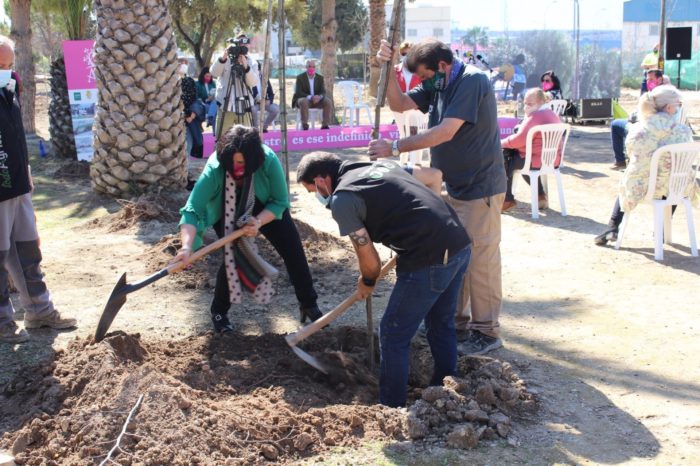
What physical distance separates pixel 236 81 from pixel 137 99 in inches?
59.3

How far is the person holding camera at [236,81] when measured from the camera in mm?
10273

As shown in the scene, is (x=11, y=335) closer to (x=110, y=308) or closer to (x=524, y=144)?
(x=110, y=308)

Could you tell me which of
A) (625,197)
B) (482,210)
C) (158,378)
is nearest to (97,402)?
(158,378)

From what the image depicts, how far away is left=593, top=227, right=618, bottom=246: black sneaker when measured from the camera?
7.88 metres

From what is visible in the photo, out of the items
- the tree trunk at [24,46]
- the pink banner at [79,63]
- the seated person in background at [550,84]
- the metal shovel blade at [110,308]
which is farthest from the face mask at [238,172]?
the tree trunk at [24,46]

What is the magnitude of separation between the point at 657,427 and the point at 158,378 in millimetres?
→ 2593

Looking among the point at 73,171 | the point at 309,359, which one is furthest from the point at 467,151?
the point at 73,171

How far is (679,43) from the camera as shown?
719 inches

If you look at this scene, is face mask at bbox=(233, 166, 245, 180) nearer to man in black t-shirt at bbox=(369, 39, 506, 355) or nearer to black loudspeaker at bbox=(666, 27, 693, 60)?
man in black t-shirt at bbox=(369, 39, 506, 355)

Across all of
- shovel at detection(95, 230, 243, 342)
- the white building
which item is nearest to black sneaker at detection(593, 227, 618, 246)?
shovel at detection(95, 230, 243, 342)

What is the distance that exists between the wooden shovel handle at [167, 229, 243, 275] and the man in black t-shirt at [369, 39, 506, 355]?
1.05 meters

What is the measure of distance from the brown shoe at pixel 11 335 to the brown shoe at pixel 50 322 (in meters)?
0.17

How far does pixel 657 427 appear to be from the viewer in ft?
13.5

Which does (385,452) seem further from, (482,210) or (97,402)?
(482,210)
